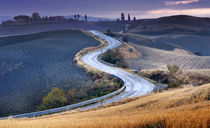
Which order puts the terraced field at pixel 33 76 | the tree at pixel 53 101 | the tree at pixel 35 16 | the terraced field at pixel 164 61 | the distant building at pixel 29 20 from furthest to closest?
the tree at pixel 35 16 < the distant building at pixel 29 20 < the terraced field at pixel 164 61 < the terraced field at pixel 33 76 < the tree at pixel 53 101

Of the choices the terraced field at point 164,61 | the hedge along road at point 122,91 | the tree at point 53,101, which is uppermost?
the hedge along road at point 122,91

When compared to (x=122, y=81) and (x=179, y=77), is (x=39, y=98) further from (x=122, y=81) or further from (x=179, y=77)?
(x=179, y=77)

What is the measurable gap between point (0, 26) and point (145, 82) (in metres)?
148

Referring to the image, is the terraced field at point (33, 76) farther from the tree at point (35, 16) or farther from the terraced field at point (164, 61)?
the tree at point (35, 16)

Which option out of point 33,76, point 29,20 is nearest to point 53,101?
point 33,76

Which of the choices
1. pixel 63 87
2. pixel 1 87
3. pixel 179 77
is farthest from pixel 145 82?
pixel 1 87

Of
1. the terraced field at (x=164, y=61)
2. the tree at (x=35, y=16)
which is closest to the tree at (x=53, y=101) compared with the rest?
the terraced field at (x=164, y=61)

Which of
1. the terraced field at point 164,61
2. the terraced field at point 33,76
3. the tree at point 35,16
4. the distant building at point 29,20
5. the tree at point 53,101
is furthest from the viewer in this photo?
the tree at point 35,16

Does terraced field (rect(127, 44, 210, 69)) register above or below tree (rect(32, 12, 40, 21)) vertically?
below

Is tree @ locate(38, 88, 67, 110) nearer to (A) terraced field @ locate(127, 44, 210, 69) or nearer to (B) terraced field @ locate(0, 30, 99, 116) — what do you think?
(B) terraced field @ locate(0, 30, 99, 116)

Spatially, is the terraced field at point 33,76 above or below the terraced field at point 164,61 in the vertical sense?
above

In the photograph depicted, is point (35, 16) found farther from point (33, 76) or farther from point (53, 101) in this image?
point (53, 101)

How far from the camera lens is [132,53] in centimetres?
8069

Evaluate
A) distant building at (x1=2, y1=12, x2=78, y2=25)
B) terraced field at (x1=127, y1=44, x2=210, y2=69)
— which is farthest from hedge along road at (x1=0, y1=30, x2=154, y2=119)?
distant building at (x1=2, y1=12, x2=78, y2=25)
